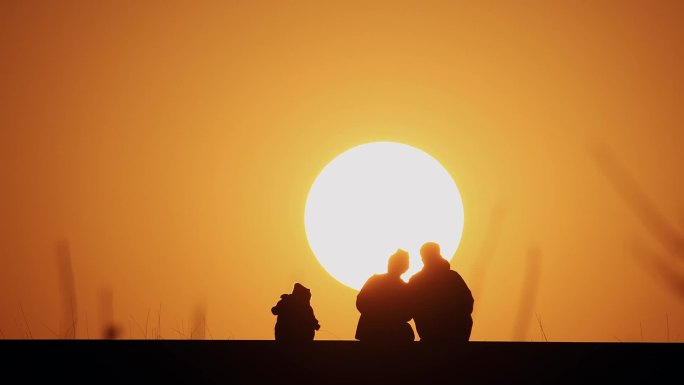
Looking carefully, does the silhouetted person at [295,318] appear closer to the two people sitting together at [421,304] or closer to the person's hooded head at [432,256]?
the two people sitting together at [421,304]

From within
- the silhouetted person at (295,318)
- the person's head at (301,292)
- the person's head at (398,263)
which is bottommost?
the silhouetted person at (295,318)

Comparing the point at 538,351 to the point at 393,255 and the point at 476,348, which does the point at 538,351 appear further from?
the point at 393,255

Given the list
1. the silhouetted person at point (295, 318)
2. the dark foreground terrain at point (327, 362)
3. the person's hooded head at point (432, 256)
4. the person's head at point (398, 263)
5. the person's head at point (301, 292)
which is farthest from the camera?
the person's head at point (398, 263)

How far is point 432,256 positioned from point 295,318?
4.98 feet

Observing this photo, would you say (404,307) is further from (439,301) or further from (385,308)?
(439,301)

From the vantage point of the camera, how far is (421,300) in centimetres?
898

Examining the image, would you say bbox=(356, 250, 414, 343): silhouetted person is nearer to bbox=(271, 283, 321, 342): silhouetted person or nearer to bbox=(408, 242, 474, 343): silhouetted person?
bbox=(408, 242, 474, 343): silhouetted person

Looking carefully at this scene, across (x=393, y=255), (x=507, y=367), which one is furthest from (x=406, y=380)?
(x=393, y=255)

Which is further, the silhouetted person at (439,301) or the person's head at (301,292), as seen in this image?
the person's head at (301,292)

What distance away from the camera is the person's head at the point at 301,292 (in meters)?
8.92

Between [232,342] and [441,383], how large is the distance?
1459 mm

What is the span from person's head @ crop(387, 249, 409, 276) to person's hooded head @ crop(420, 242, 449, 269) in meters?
0.21

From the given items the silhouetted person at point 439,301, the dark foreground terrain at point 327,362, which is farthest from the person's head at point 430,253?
the dark foreground terrain at point 327,362

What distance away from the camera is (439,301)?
8.87 metres
